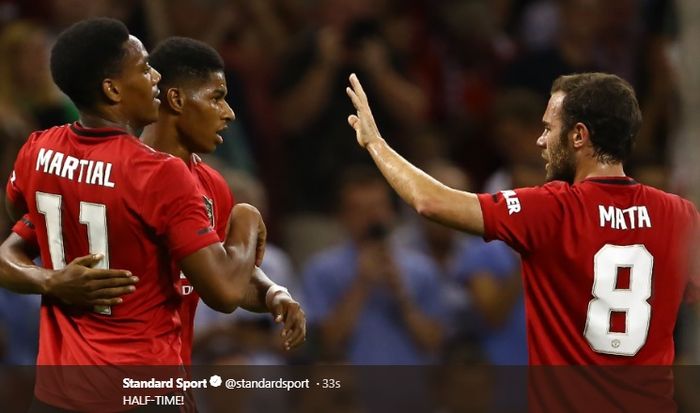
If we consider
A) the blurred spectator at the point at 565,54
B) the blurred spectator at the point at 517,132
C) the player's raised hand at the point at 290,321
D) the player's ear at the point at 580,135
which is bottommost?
the player's raised hand at the point at 290,321

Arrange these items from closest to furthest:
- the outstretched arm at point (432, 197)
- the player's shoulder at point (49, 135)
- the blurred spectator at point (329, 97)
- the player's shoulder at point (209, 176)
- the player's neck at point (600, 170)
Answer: the player's shoulder at point (49, 135)
the outstretched arm at point (432, 197)
the player's neck at point (600, 170)
the player's shoulder at point (209, 176)
the blurred spectator at point (329, 97)

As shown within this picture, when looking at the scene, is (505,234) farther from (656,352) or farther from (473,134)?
(473,134)

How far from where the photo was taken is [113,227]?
4398 mm

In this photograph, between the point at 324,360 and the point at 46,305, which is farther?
the point at 324,360

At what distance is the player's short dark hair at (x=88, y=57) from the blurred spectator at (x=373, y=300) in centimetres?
383

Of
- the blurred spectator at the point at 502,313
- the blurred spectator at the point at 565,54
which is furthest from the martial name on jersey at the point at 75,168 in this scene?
the blurred spectator at the point at 565,54

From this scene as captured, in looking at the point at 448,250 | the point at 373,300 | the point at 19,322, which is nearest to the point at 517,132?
the point at 448,250

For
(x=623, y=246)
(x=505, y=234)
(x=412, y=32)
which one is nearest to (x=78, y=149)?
(x=505, y=234)

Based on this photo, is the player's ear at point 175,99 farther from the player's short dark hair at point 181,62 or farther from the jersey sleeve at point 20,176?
the jersey sleeve at point 20,176

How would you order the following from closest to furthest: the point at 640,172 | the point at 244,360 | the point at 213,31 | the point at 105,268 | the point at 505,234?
the point at 105,268, the point at 505,234, the point at 244,360, the point at 640,172, the point at 213,31

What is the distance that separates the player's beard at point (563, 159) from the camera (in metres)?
5.03

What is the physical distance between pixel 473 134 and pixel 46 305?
590 cm

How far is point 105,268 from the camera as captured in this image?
14.6 feet

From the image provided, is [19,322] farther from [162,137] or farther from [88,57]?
[88,57]
